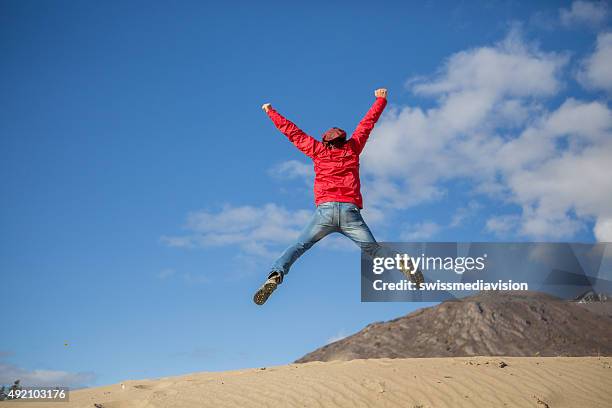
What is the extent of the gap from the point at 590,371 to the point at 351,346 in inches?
1407

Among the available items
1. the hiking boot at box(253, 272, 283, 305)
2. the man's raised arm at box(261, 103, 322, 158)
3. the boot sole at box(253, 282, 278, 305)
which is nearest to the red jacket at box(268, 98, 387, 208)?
the man's raised arm at box(261, 103, 322, 158)

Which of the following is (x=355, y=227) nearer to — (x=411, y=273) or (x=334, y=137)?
(x=411, y=273)

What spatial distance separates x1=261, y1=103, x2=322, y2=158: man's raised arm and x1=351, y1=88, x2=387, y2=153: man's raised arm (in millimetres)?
481

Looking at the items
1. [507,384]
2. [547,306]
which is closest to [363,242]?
[507,384]

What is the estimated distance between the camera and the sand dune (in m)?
10.6

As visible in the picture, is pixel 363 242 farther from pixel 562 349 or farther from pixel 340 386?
pixel 562 349

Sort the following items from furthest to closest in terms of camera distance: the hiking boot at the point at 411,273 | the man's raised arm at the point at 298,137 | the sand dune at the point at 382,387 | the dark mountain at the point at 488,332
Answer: the dark mountain at the point at 488,332 → the sand dune at the point at 382,387 → the man's raised arm at the point at 298,137 → the hiking boot at the point at 411,273

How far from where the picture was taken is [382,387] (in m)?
10.9

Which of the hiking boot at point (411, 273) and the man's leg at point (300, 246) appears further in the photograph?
the hiking boot at point (411, 273)

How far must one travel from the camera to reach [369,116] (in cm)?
796

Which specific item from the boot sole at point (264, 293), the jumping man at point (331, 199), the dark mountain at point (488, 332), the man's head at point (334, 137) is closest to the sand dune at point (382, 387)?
the boot sole at point (264, 293)

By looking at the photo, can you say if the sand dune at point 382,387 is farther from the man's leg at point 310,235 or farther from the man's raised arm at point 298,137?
the man's raised arm at point 298,137

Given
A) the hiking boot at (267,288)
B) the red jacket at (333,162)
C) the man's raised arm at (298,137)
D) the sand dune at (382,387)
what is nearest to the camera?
the hiking boot at (267,288)

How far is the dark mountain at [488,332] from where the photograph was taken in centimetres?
4524
